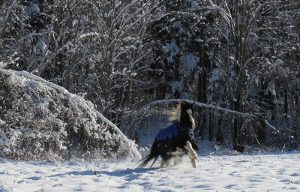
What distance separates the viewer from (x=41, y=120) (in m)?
13.9

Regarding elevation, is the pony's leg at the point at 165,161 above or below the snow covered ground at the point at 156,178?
above

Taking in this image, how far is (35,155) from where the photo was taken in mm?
14141

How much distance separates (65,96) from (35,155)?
7.37 feet

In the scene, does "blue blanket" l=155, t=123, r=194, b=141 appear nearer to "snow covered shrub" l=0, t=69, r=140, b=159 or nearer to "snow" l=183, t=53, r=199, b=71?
"snow covered shrub" l=0, t=69, r=140, b=159

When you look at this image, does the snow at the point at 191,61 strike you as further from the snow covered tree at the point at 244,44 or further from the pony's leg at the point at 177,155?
the pony's leg at the point at 177,155

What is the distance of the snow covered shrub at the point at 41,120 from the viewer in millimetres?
13148

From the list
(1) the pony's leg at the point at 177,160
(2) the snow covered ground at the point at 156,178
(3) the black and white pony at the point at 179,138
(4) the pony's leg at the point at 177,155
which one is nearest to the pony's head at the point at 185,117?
(3) the black and white pony at the point at 179,138

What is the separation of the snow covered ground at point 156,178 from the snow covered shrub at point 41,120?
265 cm

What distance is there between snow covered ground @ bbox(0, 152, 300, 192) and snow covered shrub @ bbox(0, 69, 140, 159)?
265 centimetres

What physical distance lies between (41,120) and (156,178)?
6.05 meters

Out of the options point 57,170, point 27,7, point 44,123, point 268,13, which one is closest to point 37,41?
point 27,7

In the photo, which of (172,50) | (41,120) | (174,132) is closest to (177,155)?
(174,132)

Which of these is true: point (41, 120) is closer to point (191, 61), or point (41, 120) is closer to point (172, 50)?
point (172, 50)

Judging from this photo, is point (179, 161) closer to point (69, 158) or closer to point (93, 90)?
point (69, 158)
